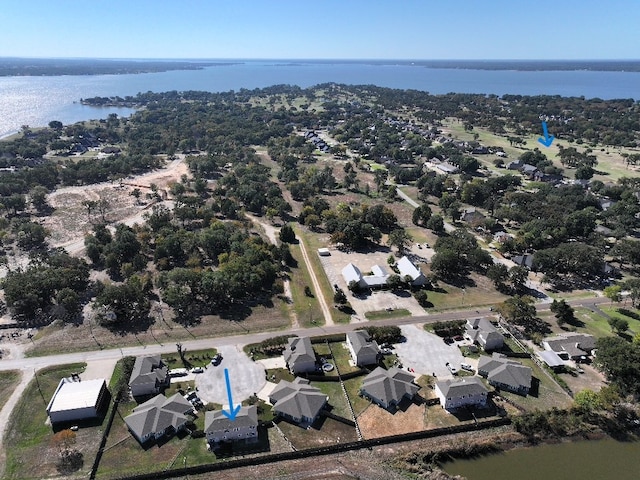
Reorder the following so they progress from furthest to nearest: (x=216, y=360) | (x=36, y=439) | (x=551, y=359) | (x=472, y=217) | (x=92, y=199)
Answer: (x=92, y=199) < (x=472, y=217) < (x=216, y=360) < (x=551, y=359) < (x=36, y=439)

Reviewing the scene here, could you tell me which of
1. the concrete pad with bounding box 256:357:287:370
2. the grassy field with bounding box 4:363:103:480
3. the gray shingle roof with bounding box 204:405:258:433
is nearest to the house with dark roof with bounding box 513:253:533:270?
the concrete pad with bounding box 256:357:287:370

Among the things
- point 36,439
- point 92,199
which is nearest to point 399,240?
point 36,439

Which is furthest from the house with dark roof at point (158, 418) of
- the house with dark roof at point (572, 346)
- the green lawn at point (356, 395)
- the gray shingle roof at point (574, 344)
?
the gray shingle roof at point (574, 344)

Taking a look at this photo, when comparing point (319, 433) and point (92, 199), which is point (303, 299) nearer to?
point (319, 433)

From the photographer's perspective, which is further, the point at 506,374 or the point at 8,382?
the point at 8,382

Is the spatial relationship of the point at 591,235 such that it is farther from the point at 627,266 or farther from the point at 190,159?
the point at 190,159

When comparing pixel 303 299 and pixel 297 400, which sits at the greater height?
pixel 297 400

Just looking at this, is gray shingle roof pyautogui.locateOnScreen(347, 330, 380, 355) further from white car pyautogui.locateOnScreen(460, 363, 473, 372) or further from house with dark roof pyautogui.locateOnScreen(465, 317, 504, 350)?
house with dark roof pyautogui.locateOnScreen(465, 317, 504, 350)
